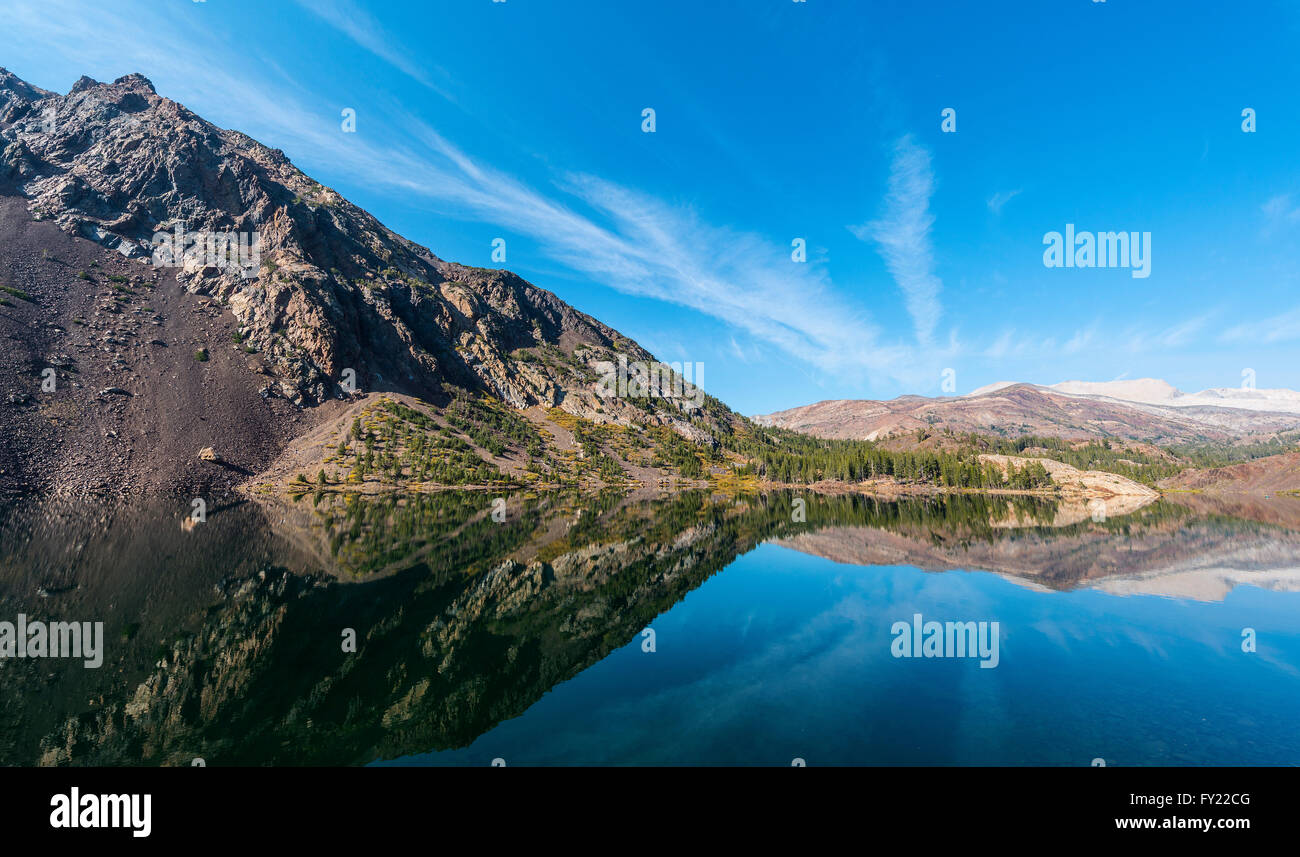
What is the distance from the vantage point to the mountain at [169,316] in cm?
8200

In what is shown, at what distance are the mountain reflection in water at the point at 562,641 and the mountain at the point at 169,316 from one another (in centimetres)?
4487

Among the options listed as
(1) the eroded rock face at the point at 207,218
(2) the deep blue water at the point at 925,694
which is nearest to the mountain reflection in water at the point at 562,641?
(2) the deep blue water at the point at 925,694

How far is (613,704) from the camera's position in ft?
53.8

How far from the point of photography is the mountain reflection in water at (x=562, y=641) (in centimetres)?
1338

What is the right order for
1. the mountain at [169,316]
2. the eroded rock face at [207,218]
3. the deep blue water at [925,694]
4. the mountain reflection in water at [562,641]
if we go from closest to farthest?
the deep blue water at [925,694]
the mountain reflection in water at [562,641]
the mountain at [169,316]
the eroded rock face at [207,218]

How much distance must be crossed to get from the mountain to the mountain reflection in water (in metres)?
44.9

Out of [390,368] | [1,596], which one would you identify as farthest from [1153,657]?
[390,368]

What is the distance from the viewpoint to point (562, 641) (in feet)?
74.1

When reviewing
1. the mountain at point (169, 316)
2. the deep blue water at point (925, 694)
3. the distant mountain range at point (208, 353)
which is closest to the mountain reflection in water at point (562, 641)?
the deep blue water at point (925, 694)

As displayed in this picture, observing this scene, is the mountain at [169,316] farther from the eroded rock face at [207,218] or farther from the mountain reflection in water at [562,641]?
the mountain reflection in water at [562,641]

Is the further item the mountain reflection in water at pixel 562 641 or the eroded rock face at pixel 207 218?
the eroded rock face at pixel 207 218

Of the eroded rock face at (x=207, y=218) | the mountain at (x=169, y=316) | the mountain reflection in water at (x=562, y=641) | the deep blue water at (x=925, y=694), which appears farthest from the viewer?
the eroded rock face at (x=207, y=218)

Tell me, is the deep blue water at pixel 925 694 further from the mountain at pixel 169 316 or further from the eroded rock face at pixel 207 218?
the eroded rock face at pixel 207 218

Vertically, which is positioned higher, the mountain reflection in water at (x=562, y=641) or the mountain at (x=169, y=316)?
the mountain at (x=169, y=316)
